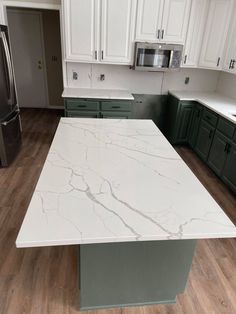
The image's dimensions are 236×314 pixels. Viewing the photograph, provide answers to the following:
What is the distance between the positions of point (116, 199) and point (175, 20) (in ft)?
10.2

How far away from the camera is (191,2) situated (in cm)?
329

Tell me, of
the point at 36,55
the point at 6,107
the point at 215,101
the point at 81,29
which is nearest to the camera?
the point at 6,107

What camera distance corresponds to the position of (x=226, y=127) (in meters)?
2.89

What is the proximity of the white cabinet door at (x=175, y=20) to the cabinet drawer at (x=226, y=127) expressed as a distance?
4.61 feet

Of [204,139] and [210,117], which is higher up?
[210,117]

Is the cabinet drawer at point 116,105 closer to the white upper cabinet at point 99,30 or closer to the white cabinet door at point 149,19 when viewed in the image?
the white upper cabinet at point 99,30

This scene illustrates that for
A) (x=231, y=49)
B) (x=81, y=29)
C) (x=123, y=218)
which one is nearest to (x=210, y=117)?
(x=231, y=49)

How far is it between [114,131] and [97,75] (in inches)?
81.8

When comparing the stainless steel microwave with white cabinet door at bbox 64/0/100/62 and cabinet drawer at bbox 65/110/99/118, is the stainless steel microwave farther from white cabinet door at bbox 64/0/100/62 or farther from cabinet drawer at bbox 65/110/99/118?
cabinet drawer at bbox 65/110/99/118

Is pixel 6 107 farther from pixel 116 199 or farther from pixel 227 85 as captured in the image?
pixel 227 85

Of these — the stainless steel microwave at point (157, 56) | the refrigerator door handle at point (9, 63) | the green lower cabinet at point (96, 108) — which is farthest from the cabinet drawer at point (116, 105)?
the refrigerator door handle at point (9, 63)

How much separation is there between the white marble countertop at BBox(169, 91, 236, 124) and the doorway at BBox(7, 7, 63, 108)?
3.00m

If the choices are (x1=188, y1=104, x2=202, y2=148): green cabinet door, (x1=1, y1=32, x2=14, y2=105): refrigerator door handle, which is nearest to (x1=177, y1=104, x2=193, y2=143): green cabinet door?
(x1=188, y1=104, x2=202, y2=148): green cabinet door

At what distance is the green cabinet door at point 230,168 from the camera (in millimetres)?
2790
